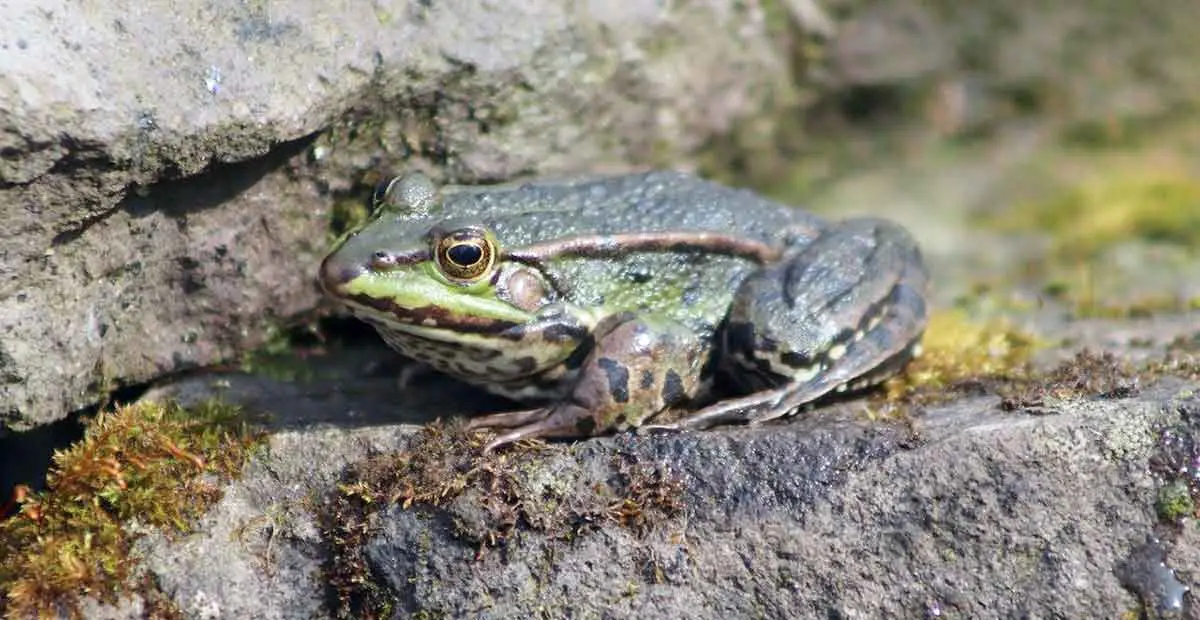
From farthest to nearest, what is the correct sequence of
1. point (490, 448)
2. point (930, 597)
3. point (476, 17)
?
point (476, 17)
point (490, 448)
point (930, 597)

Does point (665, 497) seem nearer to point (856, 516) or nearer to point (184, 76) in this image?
point (856, 516)

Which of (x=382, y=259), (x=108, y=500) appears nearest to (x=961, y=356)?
(x=382, y=259)

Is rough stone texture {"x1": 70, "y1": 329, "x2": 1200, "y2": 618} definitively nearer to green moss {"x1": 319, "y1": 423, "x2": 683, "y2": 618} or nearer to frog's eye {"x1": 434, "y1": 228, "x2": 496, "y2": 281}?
green moss {"x1": 319, "y1": 423, "x2": 683, "y2": 618}

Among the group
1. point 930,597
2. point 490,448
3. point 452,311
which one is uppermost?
point 452,311

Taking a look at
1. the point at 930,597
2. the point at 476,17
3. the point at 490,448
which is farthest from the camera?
the point at 476,17

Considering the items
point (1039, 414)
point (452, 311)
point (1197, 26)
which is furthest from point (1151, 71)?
point (452, 311)

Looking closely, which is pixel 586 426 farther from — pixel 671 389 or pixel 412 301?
pixel 412 301

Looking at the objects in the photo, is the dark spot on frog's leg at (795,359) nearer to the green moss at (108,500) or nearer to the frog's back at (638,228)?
the frog's back at (638,228)
